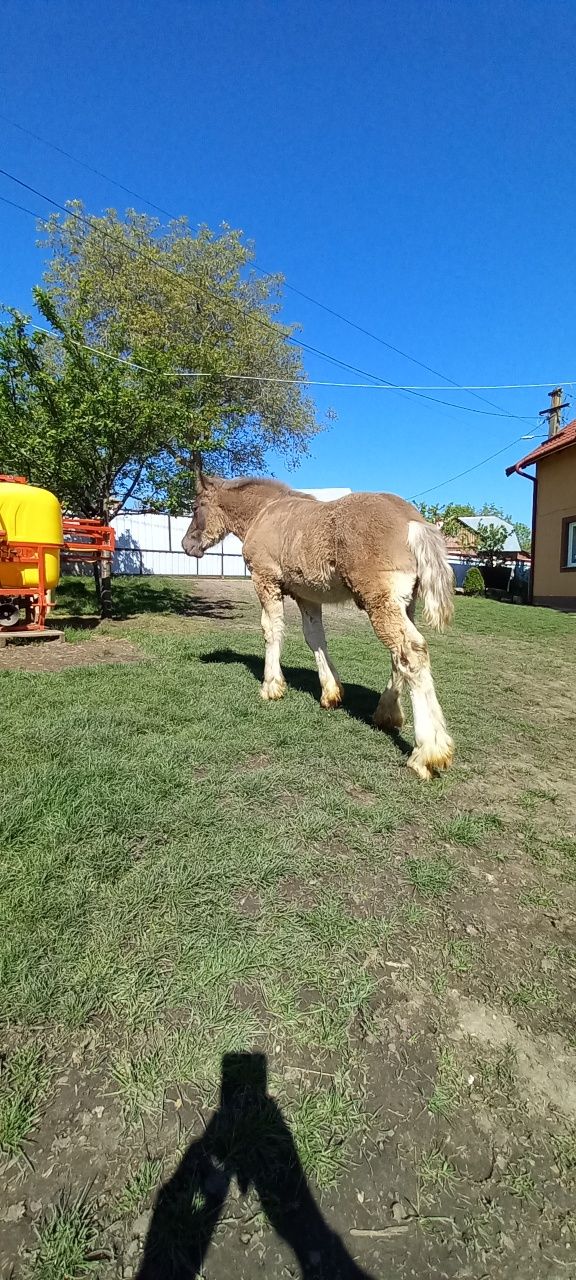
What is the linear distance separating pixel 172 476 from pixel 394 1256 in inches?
431

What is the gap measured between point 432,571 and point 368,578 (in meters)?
0.47

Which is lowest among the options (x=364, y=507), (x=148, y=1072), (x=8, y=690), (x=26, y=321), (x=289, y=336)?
(x=148, y=1072)

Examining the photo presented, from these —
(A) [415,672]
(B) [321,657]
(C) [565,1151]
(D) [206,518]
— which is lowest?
(C) [565,1151]

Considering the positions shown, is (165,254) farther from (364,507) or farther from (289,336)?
(364,507)

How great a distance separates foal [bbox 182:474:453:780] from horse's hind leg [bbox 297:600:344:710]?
10 mm

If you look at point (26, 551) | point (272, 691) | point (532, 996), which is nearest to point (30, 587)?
point (26, 551)

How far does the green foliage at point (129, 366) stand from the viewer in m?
8.84

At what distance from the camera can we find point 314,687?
20.0 ft

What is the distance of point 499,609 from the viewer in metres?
16.7

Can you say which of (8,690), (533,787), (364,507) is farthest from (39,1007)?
(8,690)

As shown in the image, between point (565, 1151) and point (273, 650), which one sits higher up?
point (273, 650)

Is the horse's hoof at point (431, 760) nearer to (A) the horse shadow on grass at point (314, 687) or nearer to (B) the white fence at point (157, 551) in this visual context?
(A) the horse shadow on grass at point (314, 687)

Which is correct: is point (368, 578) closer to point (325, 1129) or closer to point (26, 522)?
point (325, 1129)

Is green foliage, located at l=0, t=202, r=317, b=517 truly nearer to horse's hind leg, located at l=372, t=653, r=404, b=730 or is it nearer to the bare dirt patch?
the bare dirt patch
